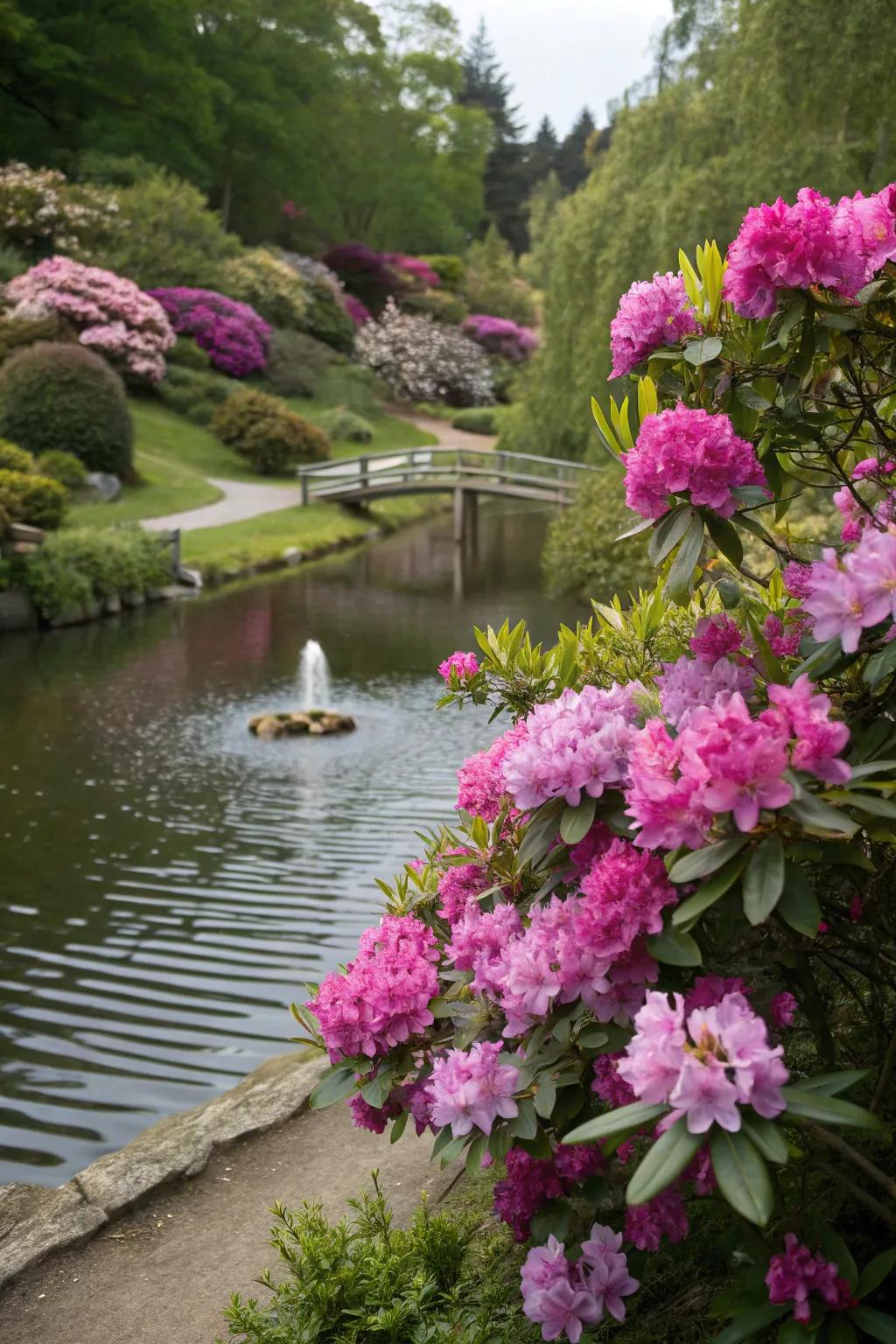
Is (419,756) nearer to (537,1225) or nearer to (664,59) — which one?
(537,1225)

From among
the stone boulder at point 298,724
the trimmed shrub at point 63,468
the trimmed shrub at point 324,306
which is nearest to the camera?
the stone boulder at point 298,724

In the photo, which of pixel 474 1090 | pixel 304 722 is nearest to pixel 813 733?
pixel 474 1090

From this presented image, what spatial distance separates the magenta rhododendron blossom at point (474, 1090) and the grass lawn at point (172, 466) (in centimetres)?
1558

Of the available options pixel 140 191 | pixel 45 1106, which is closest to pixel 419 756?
pixel 45 1106

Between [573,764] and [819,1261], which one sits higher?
[573,764]

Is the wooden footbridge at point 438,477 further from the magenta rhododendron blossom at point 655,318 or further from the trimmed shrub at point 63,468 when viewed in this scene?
the magenta rhododendron blossom at point 655,318

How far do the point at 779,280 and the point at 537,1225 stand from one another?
1.52m

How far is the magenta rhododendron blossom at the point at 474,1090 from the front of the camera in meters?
1.79

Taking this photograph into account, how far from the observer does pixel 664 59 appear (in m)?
15.2

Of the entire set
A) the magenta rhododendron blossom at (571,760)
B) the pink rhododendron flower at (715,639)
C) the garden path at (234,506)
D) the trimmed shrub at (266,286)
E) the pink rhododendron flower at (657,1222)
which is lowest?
the garden path at (234,506)

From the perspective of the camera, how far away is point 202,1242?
320 cm

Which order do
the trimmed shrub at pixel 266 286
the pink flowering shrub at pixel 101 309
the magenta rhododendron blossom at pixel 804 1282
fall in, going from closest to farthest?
the magenta rhododendron blossom at pixel 804 1282 < the pink flowering shrub at pixel 101 309 < the trimmed shrub at pixel 266 286

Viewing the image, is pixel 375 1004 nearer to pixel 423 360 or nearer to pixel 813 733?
pixel 813 733

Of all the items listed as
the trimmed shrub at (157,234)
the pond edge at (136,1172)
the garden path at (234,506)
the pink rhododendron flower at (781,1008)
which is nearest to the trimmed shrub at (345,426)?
the trimmed shrub at (157,234)
